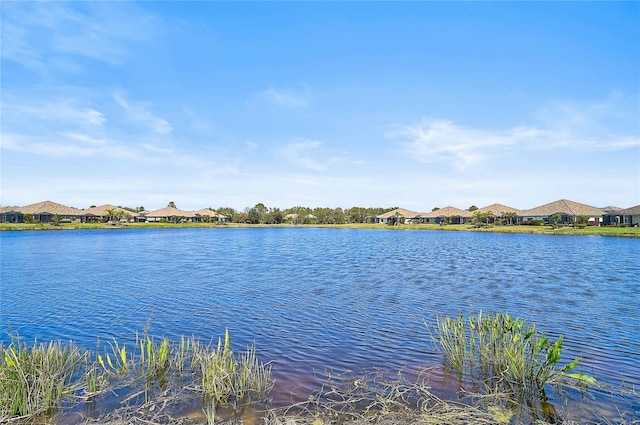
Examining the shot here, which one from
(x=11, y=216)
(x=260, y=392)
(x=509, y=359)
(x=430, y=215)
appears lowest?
(x=260, y=392)

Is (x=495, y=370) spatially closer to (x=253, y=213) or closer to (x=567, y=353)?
(x=567, y=353)

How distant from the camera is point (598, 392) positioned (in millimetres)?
7043

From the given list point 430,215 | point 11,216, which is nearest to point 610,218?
point 430,215

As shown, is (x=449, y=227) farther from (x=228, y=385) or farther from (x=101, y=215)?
(x=101, y=215)

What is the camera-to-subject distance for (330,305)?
14.8 metres

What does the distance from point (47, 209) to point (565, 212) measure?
357 feet

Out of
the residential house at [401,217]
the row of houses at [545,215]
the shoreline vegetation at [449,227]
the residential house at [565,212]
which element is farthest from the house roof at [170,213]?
the residential house at [565,212]

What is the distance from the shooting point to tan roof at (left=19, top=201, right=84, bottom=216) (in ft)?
285

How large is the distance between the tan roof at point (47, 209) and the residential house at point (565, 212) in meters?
102

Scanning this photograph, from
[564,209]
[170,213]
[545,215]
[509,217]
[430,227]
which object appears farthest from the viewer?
[170,213]

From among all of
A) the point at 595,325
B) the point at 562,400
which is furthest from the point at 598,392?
the point at 595,325

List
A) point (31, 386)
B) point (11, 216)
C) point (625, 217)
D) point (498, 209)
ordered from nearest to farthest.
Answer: point (31, 386) < point (625, 217) < point (498, 209) < point (11, 216)

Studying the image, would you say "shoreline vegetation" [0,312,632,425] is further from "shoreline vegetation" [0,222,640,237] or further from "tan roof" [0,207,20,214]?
"tan roof" [0,207,20,214]

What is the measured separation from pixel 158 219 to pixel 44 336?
108092mm
